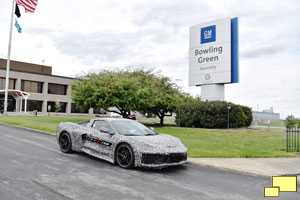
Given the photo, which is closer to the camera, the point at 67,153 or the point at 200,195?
the point at 200,195

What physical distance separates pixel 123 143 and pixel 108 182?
63.7 inches

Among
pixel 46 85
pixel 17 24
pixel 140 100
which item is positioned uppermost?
pixel 17 24

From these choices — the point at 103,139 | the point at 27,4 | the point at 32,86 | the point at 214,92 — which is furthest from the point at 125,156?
the point at 32,86

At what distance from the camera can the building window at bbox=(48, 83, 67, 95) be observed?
6363 cm

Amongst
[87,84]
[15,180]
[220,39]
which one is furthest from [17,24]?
[15,180]

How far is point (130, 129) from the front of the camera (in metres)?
7.92

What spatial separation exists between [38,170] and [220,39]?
21747 mm

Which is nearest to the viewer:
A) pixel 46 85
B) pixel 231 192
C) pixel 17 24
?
pixel 231 192

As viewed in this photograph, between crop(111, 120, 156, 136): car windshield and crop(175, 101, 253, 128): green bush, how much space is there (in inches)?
606

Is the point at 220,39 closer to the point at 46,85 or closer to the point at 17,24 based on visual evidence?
the point at 17,24

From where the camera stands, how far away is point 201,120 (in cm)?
2325

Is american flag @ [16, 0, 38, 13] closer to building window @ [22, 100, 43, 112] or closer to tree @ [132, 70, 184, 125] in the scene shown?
tree @ [132, 70, 184, 125]

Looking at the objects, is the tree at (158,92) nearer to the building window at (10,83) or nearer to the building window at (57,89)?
the building window at (10,83)

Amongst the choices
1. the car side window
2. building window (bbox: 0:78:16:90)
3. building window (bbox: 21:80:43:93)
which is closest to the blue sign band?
the car side window
